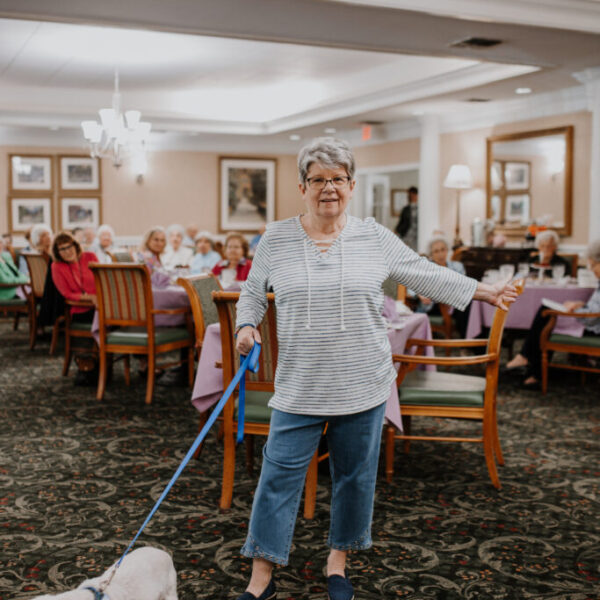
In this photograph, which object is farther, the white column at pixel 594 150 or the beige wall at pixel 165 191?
the beige wall at pixel 165 191

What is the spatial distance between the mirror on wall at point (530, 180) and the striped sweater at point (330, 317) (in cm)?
768

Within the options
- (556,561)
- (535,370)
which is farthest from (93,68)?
(556,561)

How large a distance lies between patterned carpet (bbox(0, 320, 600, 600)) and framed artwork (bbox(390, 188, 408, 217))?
8760 millimetres

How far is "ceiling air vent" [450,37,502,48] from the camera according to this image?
638 centimetres

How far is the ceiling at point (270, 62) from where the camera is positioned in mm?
5586

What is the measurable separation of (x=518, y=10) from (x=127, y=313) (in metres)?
3.78

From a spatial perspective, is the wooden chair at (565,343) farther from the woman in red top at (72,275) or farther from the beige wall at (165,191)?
the beige wall at (165,191)

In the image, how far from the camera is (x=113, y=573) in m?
1.74

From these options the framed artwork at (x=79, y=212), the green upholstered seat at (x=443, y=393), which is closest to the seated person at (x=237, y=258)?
the green upholstered seat at (x=443, y=393)

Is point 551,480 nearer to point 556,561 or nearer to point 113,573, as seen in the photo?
point 556,561

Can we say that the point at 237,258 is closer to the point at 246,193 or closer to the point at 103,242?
the point at 103,242

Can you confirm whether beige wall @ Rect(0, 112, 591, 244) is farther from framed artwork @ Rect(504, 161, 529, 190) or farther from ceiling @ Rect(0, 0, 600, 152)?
framed artwork @ Rect(504, 161, 529, 190)

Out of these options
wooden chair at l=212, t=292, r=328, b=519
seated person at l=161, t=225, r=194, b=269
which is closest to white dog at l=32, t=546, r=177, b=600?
wooden chair at l=212, t=292, r=328, b=519

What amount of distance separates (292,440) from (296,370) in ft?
0.75
